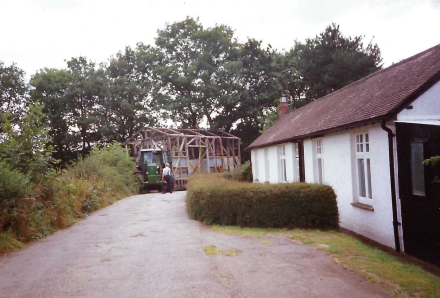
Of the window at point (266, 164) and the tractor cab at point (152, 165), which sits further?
the tractor cab at point (152, 165)

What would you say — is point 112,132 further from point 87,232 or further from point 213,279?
point 213,279

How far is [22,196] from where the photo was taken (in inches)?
403

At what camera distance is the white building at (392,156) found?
787 cm

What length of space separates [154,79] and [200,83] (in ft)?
19.0

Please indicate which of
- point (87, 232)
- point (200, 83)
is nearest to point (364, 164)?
point (87, 232)

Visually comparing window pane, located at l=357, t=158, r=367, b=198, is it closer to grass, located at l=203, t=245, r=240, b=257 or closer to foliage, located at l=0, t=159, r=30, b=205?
grass, located at l=203, t=245, r=240, b=257

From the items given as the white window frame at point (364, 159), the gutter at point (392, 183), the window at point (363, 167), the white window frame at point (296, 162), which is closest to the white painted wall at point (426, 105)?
the gutter at point (392, 183)

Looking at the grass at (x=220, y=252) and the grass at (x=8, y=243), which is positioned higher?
the grass at (x=8, y=243)

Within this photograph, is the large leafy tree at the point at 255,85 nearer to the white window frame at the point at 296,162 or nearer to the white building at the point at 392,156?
the white window frame at the point at 296,162

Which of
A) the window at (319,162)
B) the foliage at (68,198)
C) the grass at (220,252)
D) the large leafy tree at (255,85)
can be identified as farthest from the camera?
the large leafy tree at (255,85)

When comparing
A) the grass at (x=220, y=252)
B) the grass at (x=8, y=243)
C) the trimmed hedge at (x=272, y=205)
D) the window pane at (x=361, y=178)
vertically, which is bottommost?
the grass at (x=220, y=252)

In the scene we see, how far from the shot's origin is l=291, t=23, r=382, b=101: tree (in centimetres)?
3150

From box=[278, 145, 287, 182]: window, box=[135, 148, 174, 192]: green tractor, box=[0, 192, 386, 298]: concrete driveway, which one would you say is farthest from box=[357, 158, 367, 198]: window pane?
box=[135, 148, 174, 192]: green tractor

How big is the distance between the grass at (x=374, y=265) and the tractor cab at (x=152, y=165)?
18.2 metres
